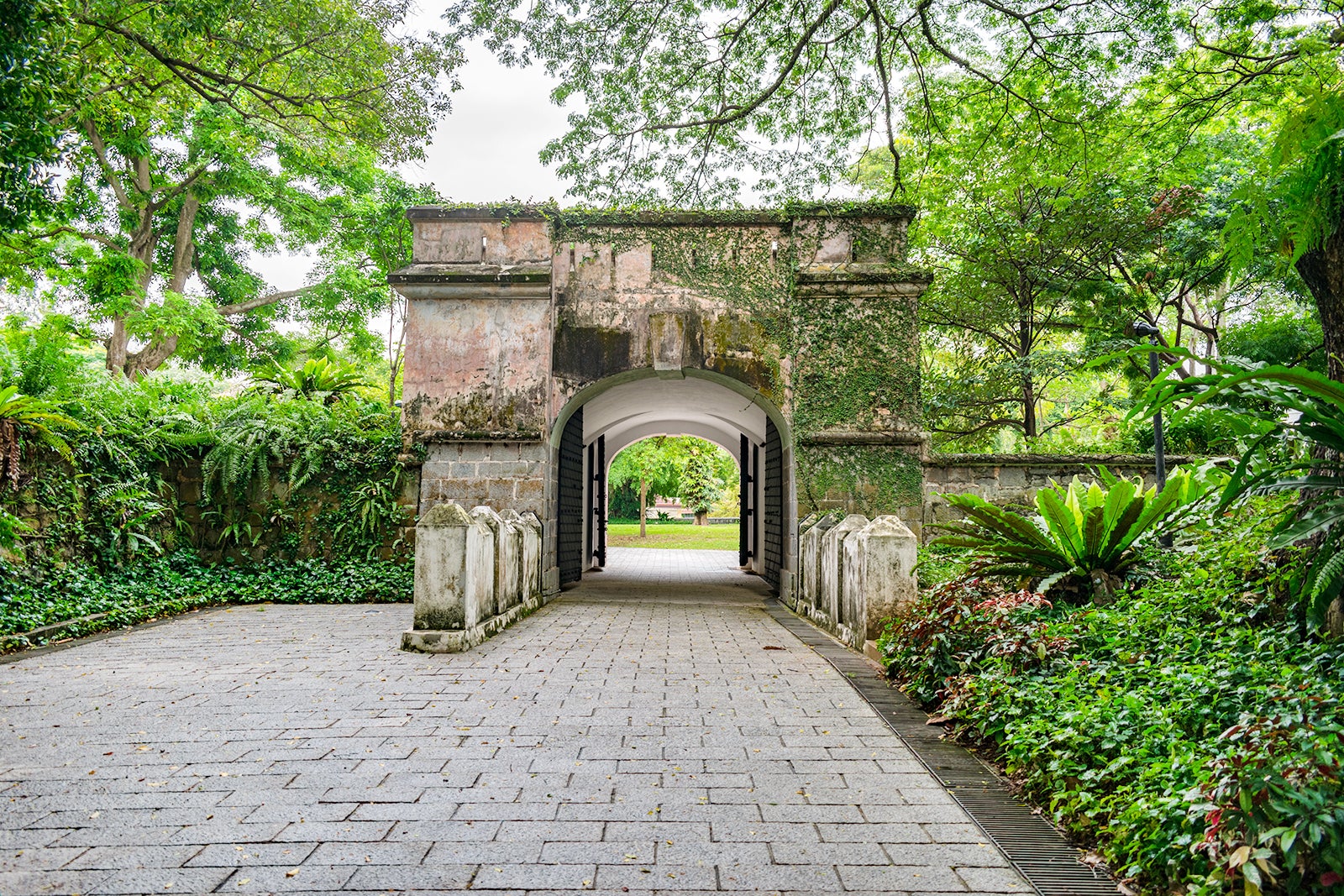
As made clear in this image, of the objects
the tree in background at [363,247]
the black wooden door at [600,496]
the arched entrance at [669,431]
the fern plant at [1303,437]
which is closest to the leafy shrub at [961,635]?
the fern plant at [1303,437]

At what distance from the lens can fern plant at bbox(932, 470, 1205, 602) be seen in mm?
4840

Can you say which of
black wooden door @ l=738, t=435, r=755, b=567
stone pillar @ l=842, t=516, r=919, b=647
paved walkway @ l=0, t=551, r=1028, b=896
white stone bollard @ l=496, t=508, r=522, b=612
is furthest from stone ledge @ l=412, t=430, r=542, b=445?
black wooden door @ l=738, t=435, r=755, b=567

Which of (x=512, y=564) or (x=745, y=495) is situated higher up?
(x=745, y=495)

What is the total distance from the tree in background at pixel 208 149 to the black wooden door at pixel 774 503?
621 centimetres

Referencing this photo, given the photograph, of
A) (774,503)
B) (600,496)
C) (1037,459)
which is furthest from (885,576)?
(600,496)

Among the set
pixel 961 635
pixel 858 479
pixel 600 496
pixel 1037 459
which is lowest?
pixel 961 635

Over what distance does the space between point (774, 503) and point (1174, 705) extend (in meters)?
9.04

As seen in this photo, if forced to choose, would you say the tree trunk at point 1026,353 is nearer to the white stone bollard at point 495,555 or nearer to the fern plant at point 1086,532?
the fern plant at point 1086,532

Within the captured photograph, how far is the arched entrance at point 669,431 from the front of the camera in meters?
10.3

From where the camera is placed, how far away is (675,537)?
28078mm

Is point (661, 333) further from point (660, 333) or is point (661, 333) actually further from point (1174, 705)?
point (1174, 705)

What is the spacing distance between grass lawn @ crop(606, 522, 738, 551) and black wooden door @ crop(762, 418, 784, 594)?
10.7 metres

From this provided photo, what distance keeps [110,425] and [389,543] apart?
10.9ft

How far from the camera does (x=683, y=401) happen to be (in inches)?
515
